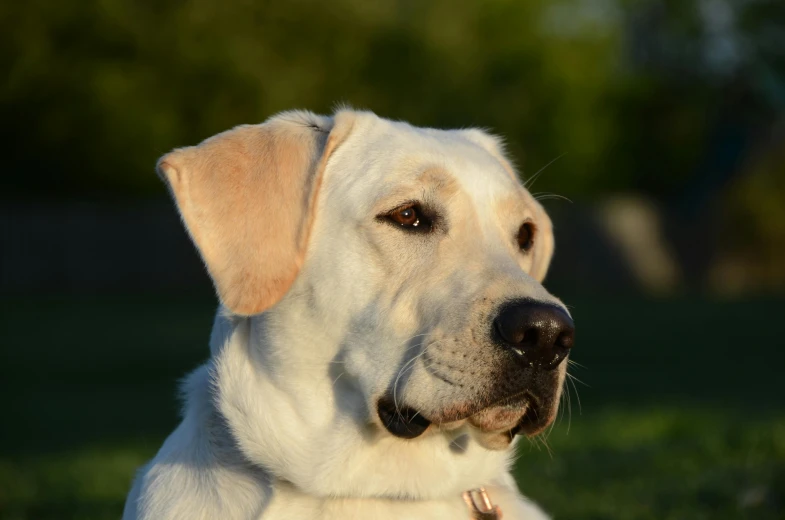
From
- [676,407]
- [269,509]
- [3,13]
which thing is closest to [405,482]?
[269,509]

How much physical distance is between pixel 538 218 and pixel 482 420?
3.91 feet

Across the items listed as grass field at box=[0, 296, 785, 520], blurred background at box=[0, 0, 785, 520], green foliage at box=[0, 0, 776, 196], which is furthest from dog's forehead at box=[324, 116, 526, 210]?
green foliage at box=[0, 0, 776, 196]

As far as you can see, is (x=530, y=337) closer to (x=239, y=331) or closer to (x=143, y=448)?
(x=239, y=331)

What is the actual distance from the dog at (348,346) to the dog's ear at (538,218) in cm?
61

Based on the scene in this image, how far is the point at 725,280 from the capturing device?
2945 centimetres

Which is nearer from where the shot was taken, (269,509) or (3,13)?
(269,509)

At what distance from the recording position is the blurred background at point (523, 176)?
7.89 m

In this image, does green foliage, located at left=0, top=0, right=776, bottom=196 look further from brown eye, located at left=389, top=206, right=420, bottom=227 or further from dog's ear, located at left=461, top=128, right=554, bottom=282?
brown eye, located at left=389, top=206, right=420, bottom=227

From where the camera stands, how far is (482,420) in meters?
3.42

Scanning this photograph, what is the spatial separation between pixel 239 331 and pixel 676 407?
6.78 m

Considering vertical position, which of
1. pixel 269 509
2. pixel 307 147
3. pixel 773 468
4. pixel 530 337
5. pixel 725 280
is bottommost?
pixel 725 280

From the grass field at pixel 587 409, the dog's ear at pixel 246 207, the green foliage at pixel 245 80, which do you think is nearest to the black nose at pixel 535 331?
the dog's ear at pixel 246 207

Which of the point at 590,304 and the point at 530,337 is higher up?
the point at 530,337

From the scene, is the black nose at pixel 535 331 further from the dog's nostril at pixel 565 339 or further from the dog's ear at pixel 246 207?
the dog's ear at pixel 246 207
